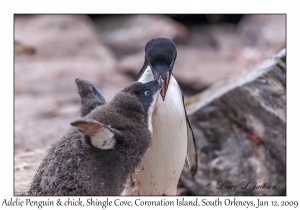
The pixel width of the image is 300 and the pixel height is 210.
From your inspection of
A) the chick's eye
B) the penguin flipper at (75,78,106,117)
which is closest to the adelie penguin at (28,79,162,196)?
the chick's eye

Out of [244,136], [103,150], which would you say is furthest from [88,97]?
[244,136]

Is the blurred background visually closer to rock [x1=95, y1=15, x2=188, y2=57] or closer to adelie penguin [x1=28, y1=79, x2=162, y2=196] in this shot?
rock [x1=95, y1=15, x2=188, y2=57]

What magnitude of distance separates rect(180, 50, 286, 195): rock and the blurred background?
7.49 feet

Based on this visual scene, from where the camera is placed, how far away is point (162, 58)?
385cm

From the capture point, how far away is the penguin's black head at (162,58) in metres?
3.78

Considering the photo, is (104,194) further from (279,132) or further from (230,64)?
(230,64)

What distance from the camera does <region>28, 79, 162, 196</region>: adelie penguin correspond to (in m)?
3.19

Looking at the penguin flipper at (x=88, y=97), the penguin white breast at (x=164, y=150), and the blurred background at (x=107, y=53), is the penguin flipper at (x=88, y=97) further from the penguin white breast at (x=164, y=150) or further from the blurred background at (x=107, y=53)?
the blurred background at (x=107, y=53)

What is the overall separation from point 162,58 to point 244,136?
1.85m

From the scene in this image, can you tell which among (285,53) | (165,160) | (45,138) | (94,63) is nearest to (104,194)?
(165,160)

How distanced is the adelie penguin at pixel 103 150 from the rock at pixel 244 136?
1937 mm

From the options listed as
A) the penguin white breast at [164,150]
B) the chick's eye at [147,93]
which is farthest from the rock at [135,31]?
the chick's eye at [147,93]

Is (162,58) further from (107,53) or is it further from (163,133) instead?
(107,53)
